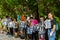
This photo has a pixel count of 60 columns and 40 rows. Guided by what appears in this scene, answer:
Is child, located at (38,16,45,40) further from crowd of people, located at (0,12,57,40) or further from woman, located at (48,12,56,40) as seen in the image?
woman, located at (48,12,56,40)

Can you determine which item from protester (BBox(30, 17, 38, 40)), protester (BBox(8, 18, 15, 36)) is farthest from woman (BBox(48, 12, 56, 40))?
protester (BBox(8, 18, 15, 36))

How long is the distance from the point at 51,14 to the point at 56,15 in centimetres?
67

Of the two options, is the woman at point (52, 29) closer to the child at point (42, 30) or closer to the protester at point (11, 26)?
the child at point (42, 30)

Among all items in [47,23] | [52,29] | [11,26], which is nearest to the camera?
[52,29]

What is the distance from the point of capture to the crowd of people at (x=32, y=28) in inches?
496

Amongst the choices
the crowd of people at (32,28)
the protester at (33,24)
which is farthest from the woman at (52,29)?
the protester at (33,24)

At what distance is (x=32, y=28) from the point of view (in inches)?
575

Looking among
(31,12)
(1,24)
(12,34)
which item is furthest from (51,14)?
(1,24)

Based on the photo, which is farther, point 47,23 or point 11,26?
point 11,26

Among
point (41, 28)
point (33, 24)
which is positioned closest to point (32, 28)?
point (33, 24)

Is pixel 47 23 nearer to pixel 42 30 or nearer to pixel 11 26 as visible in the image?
pixel 42 30

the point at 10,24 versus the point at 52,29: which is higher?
the point at 10,24

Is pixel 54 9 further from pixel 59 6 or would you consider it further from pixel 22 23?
pixel 22 23

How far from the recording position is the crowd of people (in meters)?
12.6
